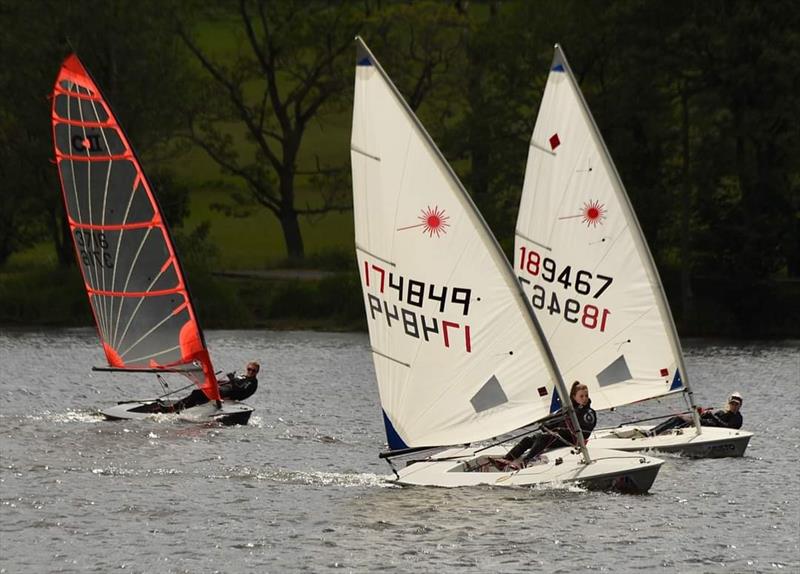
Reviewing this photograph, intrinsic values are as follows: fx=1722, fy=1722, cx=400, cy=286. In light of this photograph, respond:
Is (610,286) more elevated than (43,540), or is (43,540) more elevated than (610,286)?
(610,286)

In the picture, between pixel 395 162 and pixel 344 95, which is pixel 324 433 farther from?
pixel 344 95

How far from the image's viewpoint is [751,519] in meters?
32.5

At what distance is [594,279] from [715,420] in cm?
461

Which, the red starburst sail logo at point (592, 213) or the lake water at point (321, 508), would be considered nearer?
the lake water at point (321, 508)

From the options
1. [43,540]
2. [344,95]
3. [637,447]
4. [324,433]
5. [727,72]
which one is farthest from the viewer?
[344,95]

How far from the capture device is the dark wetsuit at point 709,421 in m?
40.1

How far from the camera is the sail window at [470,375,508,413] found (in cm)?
3181

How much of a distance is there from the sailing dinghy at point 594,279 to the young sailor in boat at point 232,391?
7.76 m

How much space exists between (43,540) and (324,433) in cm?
1507

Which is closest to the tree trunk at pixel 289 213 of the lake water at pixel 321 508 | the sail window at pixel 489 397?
the lake water at pixel 321 508

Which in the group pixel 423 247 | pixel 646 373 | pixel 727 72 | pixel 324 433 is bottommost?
pixel 324 433

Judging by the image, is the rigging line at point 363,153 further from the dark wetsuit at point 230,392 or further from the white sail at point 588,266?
the dark wetsuit at point 230,392

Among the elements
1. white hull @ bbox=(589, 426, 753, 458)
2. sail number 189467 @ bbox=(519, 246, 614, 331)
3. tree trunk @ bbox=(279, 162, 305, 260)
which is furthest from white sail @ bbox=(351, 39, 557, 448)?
tree trunk @ bbox=(279, 162, 305, 260)

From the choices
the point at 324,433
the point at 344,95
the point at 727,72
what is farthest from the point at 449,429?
the point at 344,95
